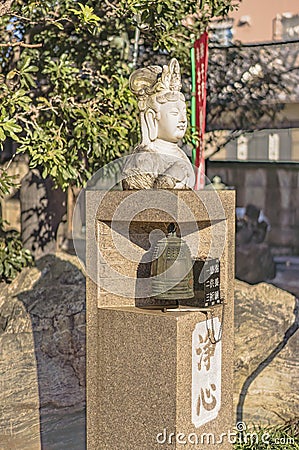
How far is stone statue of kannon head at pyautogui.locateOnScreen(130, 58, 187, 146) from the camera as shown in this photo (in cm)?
423

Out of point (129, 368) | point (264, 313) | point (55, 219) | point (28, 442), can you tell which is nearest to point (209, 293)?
point (129, 368)

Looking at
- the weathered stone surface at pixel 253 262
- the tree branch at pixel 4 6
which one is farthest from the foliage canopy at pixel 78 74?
the weathered stone surface at pixel 253 262

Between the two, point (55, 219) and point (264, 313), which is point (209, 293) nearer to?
point (264, 313)

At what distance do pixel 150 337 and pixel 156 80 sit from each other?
148 cm

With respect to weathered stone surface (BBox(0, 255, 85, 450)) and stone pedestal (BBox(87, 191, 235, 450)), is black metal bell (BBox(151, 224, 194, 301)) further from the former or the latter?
weathered stone surface (BBox(0, 255, 85, 450))

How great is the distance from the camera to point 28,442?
5734 millimetres

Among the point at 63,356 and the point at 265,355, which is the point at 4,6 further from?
the point at 265,355

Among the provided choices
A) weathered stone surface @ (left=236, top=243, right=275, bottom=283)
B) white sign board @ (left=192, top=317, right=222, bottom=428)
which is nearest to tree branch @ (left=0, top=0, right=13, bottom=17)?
white sign board @ (left=192, top=317, right=222, bottom=428)

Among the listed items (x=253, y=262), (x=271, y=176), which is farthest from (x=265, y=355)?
(x=271, y=176)

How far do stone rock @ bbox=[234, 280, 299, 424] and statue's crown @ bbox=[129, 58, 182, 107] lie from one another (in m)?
3.03

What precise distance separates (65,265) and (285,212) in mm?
9896

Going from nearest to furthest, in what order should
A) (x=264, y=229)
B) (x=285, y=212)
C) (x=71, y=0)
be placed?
(x=71, y=0) < (x=264, y=229) < (x=285, y=212)

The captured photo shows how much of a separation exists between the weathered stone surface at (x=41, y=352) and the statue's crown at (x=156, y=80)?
2.89 m

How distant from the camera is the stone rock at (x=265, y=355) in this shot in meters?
6.23
